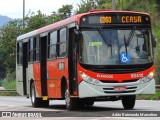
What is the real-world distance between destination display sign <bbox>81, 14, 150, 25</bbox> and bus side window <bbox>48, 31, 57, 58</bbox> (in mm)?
2700

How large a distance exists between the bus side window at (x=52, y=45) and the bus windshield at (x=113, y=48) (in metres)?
2.80

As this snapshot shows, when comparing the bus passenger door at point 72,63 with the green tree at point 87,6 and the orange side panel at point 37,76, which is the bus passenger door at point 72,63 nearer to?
the orange side panel at point 37,76

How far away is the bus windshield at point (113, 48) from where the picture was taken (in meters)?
18.1

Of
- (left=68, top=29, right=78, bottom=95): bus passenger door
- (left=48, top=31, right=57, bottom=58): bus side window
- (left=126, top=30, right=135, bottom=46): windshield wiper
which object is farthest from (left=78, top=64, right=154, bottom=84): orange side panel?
(left=48, top=31, right=57, bottom=58): bus side window

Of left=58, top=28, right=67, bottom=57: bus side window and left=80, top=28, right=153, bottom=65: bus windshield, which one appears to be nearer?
left=80, top=28, right=153, bottom=65: bus windshield

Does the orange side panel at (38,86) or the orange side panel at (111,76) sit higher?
the orange side panel at (111,76)

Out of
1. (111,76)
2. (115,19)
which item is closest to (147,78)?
(111,76)

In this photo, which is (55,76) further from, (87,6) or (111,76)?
(87,6)

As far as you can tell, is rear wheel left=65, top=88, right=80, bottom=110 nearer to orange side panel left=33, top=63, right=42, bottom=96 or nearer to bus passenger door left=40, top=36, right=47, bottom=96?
bus passenger door left=40, top=36, right=47, bottom=96

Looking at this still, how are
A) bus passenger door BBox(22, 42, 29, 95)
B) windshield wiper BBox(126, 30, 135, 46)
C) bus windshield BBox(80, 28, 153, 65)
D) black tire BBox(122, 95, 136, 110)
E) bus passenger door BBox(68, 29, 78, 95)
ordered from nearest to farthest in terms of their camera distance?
bus windshield BBox(80, 28, 153, 65) → windshield wiper BBox(126, 30, 135, 46) → bus passenger door BBox(68, 29, 78, 95) → black tire BBox(122, 95, 136, 110) → bus passenger door BBox(22, 42, 29, 95)

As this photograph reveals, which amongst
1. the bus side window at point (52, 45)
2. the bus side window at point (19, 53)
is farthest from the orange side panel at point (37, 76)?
the bus side window at point (19, 53)

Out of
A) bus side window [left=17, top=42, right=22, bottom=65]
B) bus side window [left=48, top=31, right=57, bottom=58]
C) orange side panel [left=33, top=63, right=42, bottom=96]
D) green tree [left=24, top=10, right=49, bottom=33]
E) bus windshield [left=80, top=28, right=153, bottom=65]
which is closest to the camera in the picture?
bus windshield [left=80, top=28, right=153, bottom=65]

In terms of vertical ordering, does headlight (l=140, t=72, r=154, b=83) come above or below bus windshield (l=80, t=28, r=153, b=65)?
below

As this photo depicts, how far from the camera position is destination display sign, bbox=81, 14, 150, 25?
18.5m
